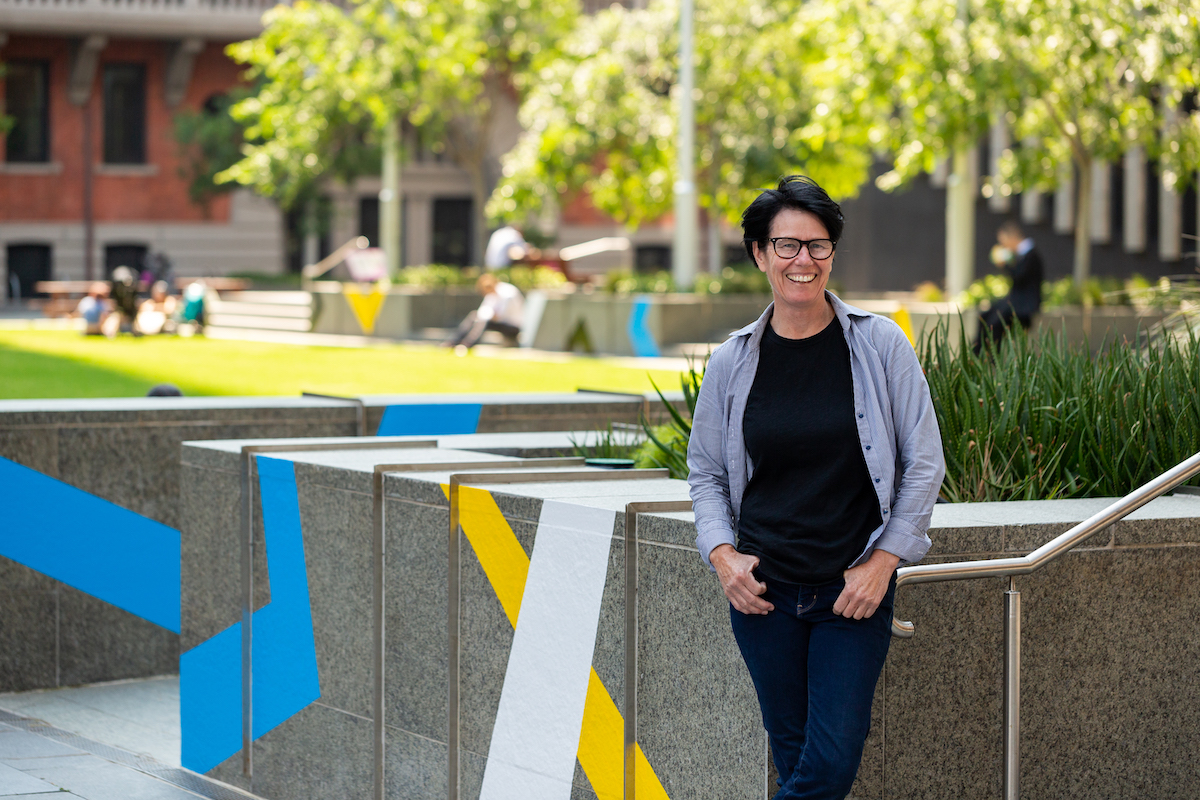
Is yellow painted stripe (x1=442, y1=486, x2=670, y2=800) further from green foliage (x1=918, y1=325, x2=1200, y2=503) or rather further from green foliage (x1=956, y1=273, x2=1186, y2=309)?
green foliage (x1=956, y1=273, x2=1186, y2=309)

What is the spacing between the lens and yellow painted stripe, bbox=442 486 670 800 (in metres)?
4.77

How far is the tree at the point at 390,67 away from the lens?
2948 centimetres

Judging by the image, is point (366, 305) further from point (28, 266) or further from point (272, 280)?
point (28, 266)

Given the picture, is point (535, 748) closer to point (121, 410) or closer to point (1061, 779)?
point (1061, 779)

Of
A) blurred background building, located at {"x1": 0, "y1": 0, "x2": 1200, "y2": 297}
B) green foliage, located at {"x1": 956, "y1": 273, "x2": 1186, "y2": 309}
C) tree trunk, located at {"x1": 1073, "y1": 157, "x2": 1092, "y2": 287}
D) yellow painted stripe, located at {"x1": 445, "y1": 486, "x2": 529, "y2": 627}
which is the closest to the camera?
yellow painted stripe, located at {"x1": 445, "y1": 486, "x2": 529, "y2": 627}

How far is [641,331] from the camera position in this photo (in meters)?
24.2

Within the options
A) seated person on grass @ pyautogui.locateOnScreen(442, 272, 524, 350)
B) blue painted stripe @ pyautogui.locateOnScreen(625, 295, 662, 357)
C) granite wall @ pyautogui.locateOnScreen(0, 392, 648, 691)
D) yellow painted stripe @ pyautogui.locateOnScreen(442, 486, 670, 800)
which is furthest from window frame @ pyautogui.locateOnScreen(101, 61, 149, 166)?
yellow painted stripe @ pyautogui.locateOnScreen(442, 486, 670, 800)

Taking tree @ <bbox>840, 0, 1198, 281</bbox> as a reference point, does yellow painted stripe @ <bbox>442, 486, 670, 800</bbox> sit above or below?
below

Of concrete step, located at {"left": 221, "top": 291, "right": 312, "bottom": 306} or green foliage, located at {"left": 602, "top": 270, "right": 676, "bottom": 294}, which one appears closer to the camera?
green foliage, located at {"left": 602, "top": 270, "right": 676, "bottom": 294}

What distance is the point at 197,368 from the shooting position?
1669 cm

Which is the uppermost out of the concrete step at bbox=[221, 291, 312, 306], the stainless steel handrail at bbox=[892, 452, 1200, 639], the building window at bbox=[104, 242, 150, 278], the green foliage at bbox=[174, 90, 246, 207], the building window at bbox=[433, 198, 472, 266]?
the green foliage at bbox=[174, 90, 246, 207]

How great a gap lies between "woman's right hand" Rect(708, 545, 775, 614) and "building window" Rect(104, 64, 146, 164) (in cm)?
4217

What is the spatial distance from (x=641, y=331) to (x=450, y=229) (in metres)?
24.2

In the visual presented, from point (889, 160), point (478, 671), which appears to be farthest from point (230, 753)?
point (889, 160)
